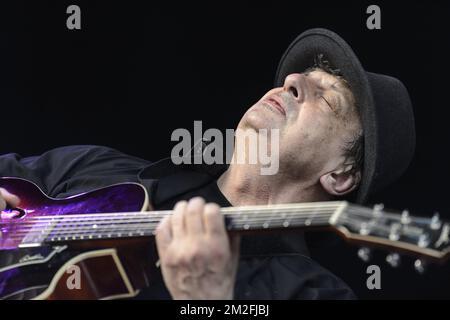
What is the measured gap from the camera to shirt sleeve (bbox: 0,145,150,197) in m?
2.04

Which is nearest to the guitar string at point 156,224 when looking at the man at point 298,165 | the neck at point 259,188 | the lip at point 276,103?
the man at point 298,165

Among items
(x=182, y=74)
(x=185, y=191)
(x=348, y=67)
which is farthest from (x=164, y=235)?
(x=182, y=74)

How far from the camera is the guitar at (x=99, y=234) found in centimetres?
142

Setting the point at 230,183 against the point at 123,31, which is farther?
the point at 123,31

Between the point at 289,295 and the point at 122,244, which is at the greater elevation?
the point at 122,244

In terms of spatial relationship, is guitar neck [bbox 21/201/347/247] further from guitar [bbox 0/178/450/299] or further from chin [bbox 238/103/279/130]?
chin [bbox 238/103/279/130]

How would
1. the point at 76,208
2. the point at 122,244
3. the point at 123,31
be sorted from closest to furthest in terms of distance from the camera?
the point at 122,244 → the point at 76,208 → the point at 123,31

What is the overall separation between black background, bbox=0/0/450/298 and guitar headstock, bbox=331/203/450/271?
1108 millimetres

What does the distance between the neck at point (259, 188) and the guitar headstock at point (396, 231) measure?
2.29ft

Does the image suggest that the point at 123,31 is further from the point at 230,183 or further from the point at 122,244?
the point at 122,244

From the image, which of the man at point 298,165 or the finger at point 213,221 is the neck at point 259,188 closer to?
the man at point 298,165

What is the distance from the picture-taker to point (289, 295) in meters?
1.75

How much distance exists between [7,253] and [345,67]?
1.10 m

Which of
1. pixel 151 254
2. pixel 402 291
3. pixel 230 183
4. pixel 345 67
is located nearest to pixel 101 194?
pixel 151 254
